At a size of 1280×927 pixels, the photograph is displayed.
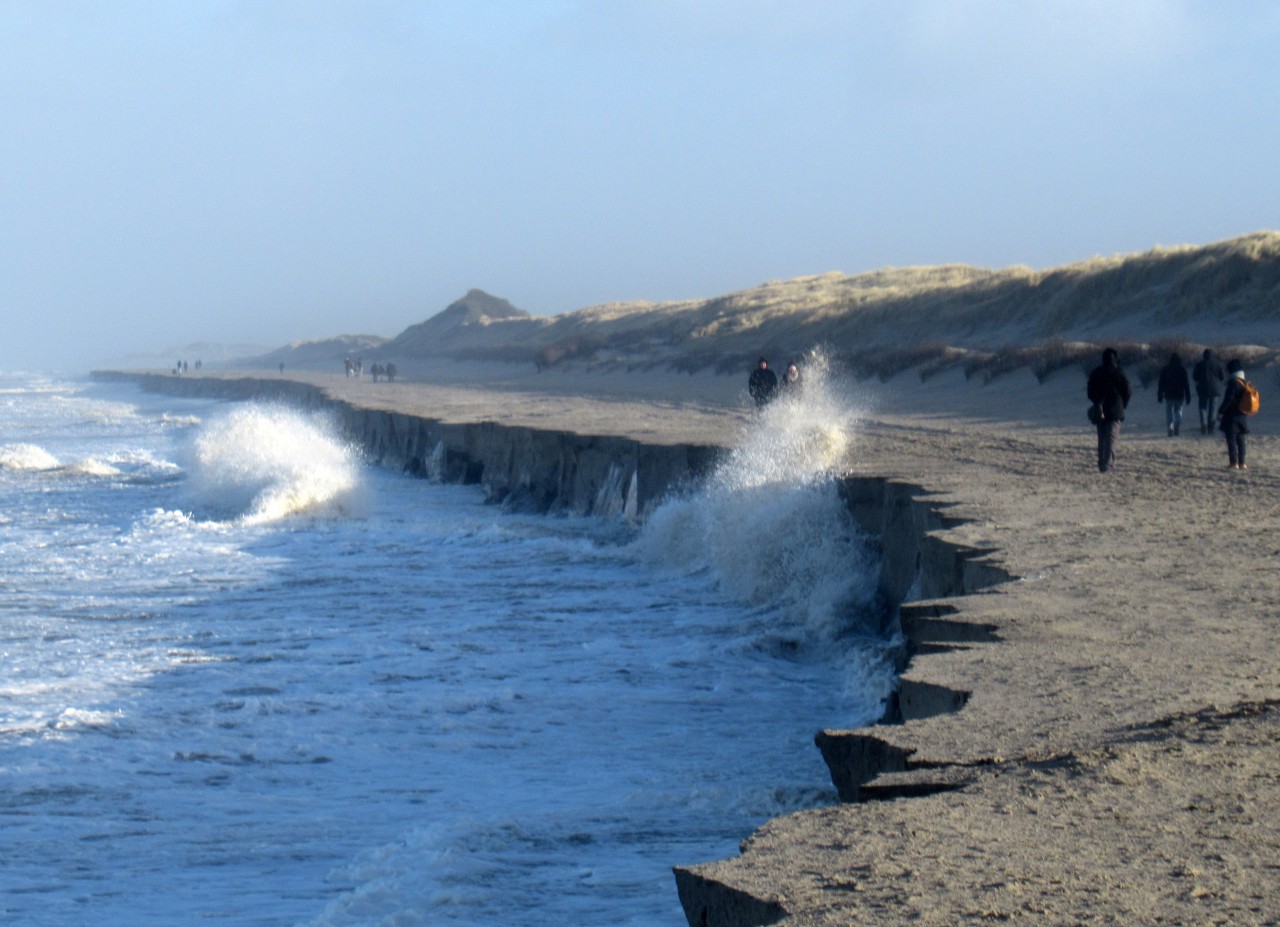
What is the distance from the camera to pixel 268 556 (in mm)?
15930

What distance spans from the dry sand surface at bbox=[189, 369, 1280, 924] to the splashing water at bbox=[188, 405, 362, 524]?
1116cm

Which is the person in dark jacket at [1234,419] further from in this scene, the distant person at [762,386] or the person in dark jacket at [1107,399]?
the distant person at [762,386]

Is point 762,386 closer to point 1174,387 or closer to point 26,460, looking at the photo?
point 1174,387

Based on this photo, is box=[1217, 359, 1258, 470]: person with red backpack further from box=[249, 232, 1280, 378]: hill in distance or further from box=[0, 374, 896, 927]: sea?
box=[249, 232, 1280, 378]: hill in distance

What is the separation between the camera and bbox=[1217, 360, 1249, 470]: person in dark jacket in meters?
13.4

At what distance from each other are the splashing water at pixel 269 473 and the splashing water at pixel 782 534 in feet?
20.6

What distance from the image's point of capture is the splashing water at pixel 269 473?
790 inches

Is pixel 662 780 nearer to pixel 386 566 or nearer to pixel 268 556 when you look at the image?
pixel 386 566

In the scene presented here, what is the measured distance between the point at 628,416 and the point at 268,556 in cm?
1079

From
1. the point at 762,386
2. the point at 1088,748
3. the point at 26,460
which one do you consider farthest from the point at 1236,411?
the point at 26,460

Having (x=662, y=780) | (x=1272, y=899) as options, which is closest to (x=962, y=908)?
(x=1272, y=899)

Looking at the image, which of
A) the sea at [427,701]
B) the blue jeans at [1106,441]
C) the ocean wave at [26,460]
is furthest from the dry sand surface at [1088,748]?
the ocean wave at [26,460]

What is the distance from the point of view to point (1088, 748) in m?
4.73

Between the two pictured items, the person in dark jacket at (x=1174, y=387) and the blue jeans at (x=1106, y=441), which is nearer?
the blue jeans at (x=1106, y=441)
